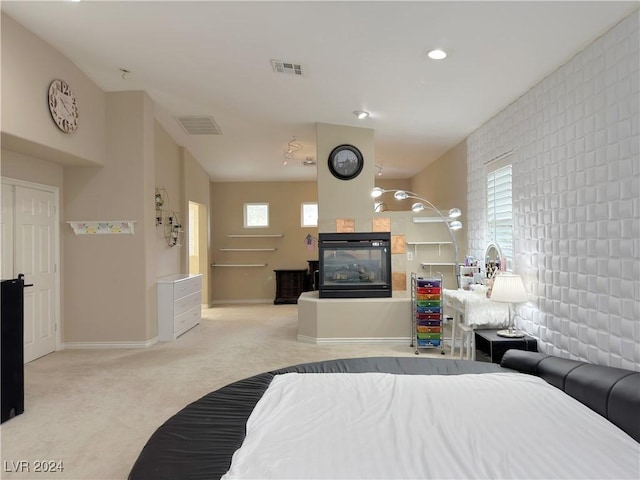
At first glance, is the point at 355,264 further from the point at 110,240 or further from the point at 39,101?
the point at 39,101

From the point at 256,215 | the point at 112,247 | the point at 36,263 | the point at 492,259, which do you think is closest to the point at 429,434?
the point at 492,259

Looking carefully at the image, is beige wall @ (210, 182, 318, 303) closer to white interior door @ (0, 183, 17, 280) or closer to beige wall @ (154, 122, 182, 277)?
beige wall @ (154, 122, 182, 277)

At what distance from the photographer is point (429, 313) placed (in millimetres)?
4699

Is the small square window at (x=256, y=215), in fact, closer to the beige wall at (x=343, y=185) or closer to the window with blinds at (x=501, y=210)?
the beige wall at (x=343, y=185)

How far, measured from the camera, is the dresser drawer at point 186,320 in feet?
18.2

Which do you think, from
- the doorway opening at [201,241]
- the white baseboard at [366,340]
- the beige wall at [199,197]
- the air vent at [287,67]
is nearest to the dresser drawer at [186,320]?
the beige wall at [199,197]

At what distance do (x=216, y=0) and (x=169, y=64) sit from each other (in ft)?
4.94

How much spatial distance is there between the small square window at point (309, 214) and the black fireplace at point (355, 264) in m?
3.49

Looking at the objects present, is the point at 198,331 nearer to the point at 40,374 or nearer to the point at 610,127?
the point at 40,374

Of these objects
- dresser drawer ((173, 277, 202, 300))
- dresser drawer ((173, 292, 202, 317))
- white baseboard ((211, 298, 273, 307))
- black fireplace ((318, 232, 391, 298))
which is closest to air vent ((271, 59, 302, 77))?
black fireplace ((318, 232, 391, 298))

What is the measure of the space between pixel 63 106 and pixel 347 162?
130 inches

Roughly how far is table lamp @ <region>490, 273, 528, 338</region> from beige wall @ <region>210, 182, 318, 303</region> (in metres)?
5.51

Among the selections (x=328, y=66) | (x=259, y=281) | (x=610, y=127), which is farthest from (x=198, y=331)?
(x=610, y=127)

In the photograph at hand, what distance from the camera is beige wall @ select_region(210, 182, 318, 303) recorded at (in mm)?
8711
